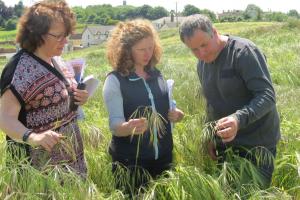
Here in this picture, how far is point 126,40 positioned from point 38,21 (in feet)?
1.97

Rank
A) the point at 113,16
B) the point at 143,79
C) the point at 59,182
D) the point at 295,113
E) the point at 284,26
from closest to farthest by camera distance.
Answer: the point at 59,182, the point at 143,79, the point at 295,113, the point at 284,26, the point at 113,16

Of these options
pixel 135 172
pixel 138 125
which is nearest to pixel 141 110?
pixel 138 125

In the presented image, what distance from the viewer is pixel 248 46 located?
8.62 ft

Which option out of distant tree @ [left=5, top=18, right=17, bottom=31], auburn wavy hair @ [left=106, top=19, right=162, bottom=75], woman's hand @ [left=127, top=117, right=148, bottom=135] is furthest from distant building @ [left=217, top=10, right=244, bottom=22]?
woman's hand @ [left=127, top=117, right=148, bottom=135]

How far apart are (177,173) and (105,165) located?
79cm

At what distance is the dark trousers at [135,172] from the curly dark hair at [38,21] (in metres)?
0.91

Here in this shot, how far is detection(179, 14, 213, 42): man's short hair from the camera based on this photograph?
261 centimetres

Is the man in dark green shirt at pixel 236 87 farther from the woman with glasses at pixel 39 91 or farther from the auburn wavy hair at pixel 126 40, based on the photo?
the woman with glasses at pixel 39 91

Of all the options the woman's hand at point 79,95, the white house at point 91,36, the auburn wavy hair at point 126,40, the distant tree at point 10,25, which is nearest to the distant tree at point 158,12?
the white house at point 91,36

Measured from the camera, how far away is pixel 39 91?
7.99 feet

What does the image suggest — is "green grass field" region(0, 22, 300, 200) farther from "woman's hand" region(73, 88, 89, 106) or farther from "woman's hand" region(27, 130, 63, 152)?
"woman's hand" region(73, 88, 89, 106)

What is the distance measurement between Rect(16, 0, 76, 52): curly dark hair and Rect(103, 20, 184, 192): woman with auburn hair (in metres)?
0.45

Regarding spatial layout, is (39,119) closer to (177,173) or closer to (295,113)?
(177,173)

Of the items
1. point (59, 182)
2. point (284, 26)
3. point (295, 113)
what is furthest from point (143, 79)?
point (284, 26)
